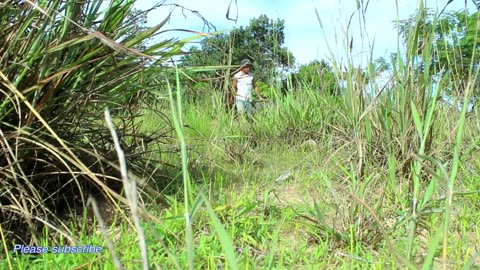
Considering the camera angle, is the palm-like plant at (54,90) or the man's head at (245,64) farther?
the man's head at (245,64)

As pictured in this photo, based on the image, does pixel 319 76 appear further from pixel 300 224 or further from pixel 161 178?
pixel 300 224

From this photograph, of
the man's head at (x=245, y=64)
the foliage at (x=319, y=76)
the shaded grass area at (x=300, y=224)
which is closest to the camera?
the shaded grass area at (x=300, y=224)

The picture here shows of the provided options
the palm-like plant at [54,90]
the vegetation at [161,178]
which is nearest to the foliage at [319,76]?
the vegetation at [161,178]

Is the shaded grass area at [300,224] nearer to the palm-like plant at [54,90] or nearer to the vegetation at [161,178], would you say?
the vegetation at [161,178]

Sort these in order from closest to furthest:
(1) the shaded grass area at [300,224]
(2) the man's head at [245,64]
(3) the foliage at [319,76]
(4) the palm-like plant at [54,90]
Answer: (1) the shaded grass area at [300,224]
(4) the palm-like plant at [54,90]
(2) the man's head at [245,64]
(3) the foliage at [319,76]

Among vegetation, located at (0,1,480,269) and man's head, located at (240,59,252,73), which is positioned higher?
man's head, located at (240,59,252,73)

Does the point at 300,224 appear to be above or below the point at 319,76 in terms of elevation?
below

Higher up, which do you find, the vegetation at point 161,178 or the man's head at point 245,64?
the man's head at point 245,64

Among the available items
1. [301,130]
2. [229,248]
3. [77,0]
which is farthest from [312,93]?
[229,248]

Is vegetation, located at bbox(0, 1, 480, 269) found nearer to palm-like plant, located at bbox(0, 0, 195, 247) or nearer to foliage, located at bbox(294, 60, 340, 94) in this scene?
palm-like plant, located at bbox(0, 0, 195, 247)

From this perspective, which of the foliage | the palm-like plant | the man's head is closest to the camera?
the palm-like plant

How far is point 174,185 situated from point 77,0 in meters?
0.71

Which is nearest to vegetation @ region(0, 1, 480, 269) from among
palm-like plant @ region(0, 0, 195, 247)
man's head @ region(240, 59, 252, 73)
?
palm-like plant @ region(0, 0, 195, 247)

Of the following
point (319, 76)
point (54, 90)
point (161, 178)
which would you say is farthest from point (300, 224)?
point (319, 76)
